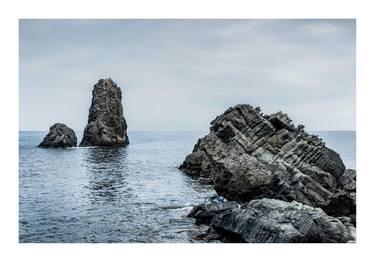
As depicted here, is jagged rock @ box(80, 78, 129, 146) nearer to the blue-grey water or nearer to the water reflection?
the water reflection

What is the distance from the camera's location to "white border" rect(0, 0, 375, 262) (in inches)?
683

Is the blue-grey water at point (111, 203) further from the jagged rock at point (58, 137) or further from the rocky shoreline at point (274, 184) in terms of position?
the jagged rock at point (58, 137)

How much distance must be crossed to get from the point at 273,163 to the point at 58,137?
5430cm

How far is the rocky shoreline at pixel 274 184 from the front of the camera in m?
17.7

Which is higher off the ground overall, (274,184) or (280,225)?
(274,184)

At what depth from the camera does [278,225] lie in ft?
57.7

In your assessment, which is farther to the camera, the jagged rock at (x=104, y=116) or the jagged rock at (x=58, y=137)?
the jagged rock at (x=104, y=116)

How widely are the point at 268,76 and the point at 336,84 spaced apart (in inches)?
125

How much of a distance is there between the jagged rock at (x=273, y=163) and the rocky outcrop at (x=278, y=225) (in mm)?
3832

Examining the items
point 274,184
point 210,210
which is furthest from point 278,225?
point 274,184

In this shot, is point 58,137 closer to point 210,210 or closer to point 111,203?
point 111,203
